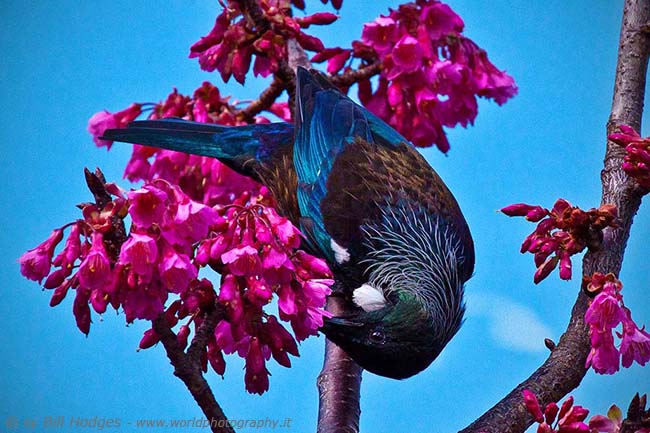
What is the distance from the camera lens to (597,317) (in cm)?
182

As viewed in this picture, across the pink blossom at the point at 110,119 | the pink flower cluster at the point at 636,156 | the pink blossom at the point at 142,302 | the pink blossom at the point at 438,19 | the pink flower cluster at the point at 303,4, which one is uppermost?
the pink flower cluster at the point at 303,4

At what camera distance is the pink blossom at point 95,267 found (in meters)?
1.42

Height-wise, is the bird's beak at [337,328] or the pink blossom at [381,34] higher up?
the pink blossom at [381,34]

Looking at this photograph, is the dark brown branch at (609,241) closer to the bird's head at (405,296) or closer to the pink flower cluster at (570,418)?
the pink flower cluster at (570,418)

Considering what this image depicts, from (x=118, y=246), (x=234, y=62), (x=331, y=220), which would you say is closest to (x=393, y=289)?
(x=331, y=220)

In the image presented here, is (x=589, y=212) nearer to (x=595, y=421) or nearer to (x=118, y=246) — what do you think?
(x=595, y=421)

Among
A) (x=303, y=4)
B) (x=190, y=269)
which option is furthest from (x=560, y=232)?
(x=303, y=4)

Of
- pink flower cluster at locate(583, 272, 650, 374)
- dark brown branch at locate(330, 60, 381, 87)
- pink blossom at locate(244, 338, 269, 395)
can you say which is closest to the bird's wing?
dark brown branch at locate(330, 60, 381, 87)

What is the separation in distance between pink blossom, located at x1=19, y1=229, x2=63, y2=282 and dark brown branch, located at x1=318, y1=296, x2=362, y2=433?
0.84m

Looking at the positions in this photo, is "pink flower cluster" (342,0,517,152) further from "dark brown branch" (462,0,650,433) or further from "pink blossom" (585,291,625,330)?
"pink blossom" (585,291,625,330)

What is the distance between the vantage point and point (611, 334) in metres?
1.82

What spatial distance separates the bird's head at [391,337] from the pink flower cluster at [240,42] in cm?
88

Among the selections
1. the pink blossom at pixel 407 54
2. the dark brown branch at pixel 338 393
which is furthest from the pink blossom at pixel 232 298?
the pink blossom at pixel 407 54

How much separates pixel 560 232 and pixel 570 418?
1.71 ft
